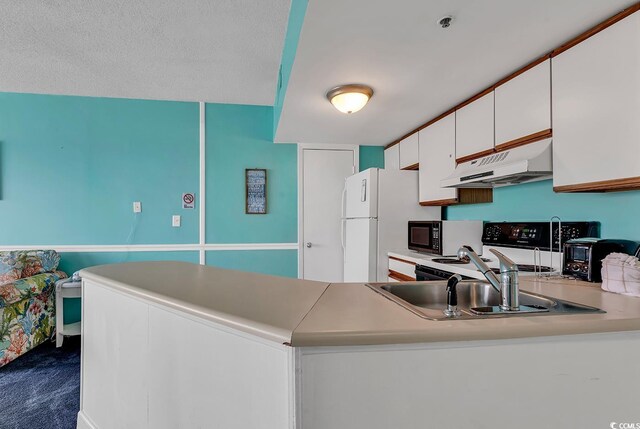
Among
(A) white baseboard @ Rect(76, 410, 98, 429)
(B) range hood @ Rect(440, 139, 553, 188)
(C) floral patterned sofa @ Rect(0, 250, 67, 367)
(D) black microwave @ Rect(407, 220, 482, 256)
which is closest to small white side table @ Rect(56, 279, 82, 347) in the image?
(C) floral patterned sofa @ Rect(0, 250, 67, 367)

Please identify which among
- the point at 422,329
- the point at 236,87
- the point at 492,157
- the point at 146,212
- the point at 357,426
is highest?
the point at 236,87

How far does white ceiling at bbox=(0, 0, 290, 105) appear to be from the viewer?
2.13m

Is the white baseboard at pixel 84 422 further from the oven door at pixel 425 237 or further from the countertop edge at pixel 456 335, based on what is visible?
the oven door at pixel 425 237

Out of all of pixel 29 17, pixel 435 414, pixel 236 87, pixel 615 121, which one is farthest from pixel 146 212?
pixel 615 121

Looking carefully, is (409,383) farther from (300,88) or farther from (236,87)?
(236,87)

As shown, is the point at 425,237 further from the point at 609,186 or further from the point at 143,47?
the point at 143,47

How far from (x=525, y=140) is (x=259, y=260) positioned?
2815mm

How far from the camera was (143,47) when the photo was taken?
8.33 feet

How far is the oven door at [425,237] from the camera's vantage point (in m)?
2.63

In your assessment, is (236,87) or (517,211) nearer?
(517,211)

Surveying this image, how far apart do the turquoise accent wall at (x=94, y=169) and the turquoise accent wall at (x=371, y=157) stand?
1.87 meters

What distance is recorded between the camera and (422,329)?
0.84 meters

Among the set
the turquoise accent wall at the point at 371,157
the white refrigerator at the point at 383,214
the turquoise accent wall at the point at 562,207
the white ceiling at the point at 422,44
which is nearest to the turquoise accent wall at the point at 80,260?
the white refrigerator at the point at 383,214

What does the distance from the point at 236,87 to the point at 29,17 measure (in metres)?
1.53
